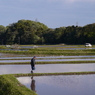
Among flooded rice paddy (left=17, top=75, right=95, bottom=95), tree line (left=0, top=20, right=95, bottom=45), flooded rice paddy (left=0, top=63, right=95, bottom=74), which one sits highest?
tree line (left=0, top=20, right=95, bottom=45)

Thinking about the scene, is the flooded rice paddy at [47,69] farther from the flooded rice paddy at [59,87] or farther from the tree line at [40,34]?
the tree line at [40,34]

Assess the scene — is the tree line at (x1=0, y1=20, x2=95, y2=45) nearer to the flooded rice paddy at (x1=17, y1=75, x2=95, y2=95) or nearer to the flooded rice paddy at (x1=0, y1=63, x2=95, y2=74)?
the flooded rice paddy at (x1=0, y1=63, x2=95, y2=74)

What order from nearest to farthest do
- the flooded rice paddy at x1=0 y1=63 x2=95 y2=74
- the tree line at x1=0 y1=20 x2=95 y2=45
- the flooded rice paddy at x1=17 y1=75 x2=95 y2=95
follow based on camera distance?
the flooded rice paddy at x1=17 y1=75 x2=95 y2=95 → the flooded rice paddy at x1=0 y1=63 x2=95 y2=74 → the tree line at x1=0 y1=20 x2=95 y2=45

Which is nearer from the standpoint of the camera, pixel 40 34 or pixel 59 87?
pixel 59 87

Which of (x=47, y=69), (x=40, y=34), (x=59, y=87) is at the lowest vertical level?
(x=59, y=87)

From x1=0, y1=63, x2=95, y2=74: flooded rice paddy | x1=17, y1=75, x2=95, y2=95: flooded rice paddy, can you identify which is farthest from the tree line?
x1=17, y1=75, x2=95, y2=95: flooded rice paddy

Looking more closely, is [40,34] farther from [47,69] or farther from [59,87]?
[59,87]

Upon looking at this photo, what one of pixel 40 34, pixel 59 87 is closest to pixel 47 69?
pixel 59 87

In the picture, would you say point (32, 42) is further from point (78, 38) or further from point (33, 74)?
point (33, 74)

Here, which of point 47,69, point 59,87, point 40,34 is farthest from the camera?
point 40,34

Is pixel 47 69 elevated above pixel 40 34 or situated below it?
below

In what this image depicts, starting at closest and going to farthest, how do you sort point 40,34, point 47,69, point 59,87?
point 59,87 → point 47,69 → point 40,34

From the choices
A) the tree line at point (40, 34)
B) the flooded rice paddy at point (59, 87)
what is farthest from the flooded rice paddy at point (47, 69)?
the tree line at point (40, 34)

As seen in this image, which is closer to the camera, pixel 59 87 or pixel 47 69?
pixel 59 87
